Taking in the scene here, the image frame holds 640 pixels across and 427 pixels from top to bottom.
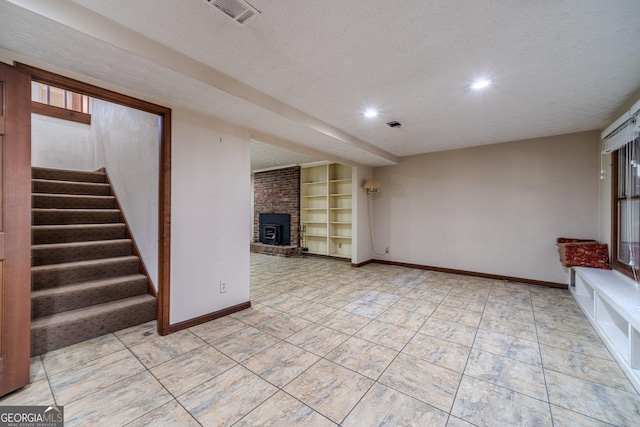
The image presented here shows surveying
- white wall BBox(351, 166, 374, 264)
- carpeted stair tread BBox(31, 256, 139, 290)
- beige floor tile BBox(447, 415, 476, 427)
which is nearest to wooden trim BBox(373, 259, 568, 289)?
white wall BBox(351, 166, 374, 264)

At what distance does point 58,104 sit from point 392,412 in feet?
25.0

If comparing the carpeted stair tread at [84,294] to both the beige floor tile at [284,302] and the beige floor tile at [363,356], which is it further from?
the beige floor tile at [363,356]

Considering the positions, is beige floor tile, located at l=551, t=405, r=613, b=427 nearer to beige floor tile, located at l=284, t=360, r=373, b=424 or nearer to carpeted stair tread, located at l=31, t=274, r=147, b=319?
beige floor tile, located at l=284, t=360, r=373, b=424

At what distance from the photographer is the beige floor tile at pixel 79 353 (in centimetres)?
197

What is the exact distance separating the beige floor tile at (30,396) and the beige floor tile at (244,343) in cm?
104

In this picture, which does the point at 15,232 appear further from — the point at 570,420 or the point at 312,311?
the point at 570,420

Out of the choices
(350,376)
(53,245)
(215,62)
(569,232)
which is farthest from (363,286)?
(53,245)

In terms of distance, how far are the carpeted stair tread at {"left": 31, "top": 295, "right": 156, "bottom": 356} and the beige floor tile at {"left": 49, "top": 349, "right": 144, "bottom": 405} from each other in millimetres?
467

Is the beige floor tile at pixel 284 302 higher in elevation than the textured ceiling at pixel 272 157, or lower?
lower

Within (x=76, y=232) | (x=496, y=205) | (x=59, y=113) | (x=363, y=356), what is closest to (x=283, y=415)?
(x=363, y=356)

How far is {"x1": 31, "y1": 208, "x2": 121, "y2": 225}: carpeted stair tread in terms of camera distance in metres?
3.16

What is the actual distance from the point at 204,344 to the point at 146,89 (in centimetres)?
235

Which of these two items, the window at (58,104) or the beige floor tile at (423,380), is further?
the window at (58,104)

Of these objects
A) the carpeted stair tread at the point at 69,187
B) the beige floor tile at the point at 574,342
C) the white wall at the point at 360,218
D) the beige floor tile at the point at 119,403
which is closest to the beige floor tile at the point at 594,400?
the beige floor tile at the point at 574,342
